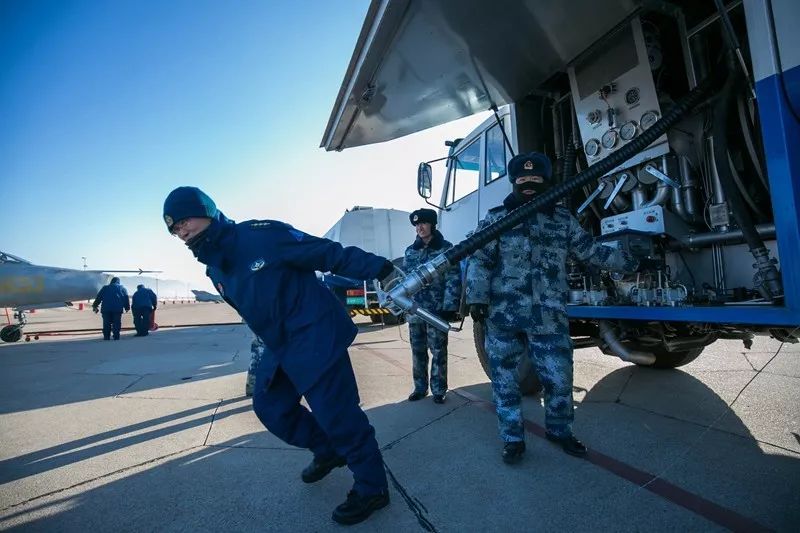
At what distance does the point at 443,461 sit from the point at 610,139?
7.95 feet

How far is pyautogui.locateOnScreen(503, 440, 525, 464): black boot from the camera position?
7.06ft

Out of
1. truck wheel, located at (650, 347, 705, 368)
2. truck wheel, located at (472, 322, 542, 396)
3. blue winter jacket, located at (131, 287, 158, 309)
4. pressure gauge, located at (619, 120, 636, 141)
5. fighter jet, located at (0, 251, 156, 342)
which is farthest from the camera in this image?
fighter jet, located at (0, 251, 156, 342)

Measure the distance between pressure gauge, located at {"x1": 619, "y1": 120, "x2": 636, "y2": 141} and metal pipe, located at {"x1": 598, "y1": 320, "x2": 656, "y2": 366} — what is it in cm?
127

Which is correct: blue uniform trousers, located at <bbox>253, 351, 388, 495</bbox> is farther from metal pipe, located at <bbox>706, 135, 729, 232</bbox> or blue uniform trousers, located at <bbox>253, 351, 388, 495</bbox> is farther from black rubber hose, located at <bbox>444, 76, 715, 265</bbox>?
metal pipe, located at <bbox>706, 135, 729, 232</bbox>

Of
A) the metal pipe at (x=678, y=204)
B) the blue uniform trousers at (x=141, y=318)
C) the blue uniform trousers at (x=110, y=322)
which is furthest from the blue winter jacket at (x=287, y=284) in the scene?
the blue uniform trousers at (x=141, y=318)

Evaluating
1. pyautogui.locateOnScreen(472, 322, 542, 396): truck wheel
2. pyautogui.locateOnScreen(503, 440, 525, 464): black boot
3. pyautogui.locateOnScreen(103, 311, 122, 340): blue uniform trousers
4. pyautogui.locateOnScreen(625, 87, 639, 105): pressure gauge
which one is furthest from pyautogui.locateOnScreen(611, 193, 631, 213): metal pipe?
pyautogui.locateOnScreen(103, 311, 122, 340): blue uniform trousers

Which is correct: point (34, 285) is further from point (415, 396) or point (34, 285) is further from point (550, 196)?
point (550, 196)

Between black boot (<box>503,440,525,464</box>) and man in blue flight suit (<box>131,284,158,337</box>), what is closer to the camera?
black boot (<box>503,440,525,464</box>)

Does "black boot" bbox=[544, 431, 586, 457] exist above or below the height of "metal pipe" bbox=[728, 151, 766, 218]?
below

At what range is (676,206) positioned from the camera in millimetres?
2484

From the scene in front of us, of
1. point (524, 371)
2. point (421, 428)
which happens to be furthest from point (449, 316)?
point (421, 428)

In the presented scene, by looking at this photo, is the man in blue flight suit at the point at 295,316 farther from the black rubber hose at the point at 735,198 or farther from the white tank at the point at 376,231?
the white tank at the point at 376,231

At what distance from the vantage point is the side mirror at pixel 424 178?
4422 mm

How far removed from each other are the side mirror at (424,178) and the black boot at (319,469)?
122 inches
